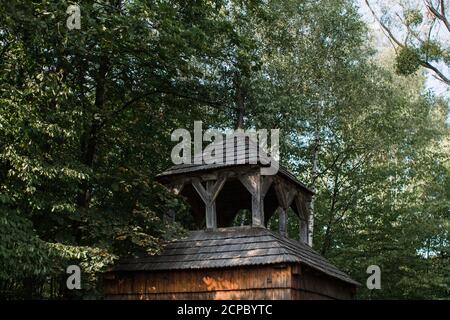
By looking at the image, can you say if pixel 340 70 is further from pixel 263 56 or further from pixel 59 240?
pixel 59 240

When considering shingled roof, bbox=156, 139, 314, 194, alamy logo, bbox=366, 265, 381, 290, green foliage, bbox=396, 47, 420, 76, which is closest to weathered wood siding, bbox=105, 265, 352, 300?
shingled roof, bbox=156, 139, 314, 194

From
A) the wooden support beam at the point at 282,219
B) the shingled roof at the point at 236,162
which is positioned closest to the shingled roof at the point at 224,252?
the wooden support beam at the point at 282,219

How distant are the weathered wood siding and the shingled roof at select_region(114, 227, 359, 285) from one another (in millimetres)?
202

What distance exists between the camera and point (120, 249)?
13.0 metres

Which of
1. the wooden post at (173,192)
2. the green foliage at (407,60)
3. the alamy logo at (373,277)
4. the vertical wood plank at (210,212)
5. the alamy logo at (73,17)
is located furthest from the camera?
the alamy logo at (373,277)

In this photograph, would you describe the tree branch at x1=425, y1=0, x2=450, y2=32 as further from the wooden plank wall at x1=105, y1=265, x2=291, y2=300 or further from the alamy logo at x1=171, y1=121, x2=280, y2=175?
the wooden plank wall at x1=105, y1=265, x2=291, y2=300

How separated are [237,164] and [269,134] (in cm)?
1036

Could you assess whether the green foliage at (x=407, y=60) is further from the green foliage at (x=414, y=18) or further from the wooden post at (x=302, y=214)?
the wooden post at (x=302, y=214)

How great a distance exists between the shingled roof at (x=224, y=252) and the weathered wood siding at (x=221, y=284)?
0.20 metres

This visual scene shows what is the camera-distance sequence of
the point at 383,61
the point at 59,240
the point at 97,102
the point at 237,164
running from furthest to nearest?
1. the point at 383,61
2. the point at 97,102
3. the point at 237,164
4. the point at 59,240

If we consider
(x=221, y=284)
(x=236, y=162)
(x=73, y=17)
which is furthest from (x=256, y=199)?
(x=73, y=17)

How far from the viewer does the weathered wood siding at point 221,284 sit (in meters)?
11.5
